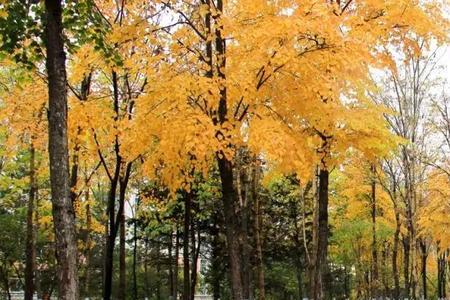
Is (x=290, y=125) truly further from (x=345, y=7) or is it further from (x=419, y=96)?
(x=419, y=96)

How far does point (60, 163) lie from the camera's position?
21.3ft

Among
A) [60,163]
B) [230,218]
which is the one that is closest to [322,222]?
[230,218]

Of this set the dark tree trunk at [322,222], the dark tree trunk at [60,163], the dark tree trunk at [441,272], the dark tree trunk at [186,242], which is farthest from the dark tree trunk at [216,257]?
the dark tree trunk at [60,163]

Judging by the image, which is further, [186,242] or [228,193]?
[186,242]

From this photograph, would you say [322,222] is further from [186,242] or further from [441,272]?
[441,272]

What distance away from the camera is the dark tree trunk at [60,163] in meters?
6.30

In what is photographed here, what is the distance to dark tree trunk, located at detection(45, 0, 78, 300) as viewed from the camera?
6.30 metres

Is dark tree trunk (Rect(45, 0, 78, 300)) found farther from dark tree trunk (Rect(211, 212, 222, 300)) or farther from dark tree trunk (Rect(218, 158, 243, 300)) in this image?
dark tree trunk (Rect(211, 212, 222, 300))

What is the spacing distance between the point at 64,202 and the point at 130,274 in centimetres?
3739

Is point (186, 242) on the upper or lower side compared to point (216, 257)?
upper

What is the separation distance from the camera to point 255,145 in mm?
8609

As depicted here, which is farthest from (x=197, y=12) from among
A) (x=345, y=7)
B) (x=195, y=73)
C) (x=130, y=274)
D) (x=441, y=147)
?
(x=130, y=274)

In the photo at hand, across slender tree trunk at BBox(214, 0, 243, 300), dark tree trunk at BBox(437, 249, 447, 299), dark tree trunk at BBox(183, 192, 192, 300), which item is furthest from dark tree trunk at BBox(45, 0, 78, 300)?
dark tree trunk at BBox(437, 249, 447, 299)

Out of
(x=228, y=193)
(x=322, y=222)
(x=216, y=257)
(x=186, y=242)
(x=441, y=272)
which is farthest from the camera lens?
(x=441, y=272)
